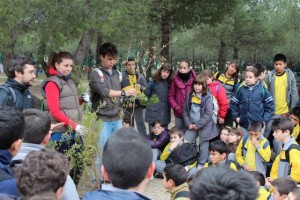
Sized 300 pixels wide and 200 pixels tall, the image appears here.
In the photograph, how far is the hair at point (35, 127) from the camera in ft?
8.30

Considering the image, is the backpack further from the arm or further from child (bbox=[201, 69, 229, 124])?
the arm

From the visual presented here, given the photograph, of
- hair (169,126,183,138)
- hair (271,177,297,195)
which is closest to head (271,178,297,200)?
hair (271,177,297,195)

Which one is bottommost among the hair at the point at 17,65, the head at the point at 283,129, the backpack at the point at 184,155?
the backpack at the point at 184,155

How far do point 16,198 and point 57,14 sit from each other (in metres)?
3.29

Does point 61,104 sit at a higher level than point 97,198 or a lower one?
higher

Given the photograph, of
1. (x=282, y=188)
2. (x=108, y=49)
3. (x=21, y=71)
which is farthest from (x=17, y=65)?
(x=282, y=188)

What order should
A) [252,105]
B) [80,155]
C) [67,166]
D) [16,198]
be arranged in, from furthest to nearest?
[252,105] < [80,155] < [67,166] < [16,198]

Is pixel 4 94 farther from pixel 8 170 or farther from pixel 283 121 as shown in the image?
pixel 283 121

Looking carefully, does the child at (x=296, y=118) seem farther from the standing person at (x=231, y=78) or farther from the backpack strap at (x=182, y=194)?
Result: the backpack strap at (x=182, y=194)

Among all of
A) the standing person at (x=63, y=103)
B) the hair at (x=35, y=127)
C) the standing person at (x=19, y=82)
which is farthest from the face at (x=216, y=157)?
the hair at (x=35, y=127)

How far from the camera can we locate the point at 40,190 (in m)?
1.85

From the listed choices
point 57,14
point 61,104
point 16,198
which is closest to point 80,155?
point 61,104

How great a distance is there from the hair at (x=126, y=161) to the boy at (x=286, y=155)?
3.17m

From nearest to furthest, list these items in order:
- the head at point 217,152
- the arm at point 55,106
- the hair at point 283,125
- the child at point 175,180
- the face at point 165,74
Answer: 1. the child at point 175,180
2. the arm at point 55,106
3. the hair at point 283,125
4. the head at point 217,152
5. the face at point 165,74
